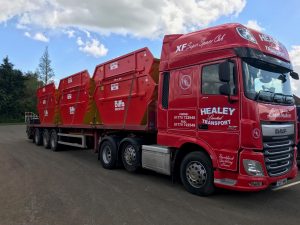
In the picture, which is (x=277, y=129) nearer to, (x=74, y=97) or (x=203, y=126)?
(x=203, y=126)

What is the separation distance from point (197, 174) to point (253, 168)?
48.9 inches

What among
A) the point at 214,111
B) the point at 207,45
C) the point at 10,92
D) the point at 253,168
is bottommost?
the point at 253,168

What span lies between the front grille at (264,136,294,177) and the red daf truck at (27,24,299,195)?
0.7 inches

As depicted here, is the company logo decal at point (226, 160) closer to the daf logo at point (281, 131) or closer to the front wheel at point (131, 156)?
the daf logo at point (281, 131)

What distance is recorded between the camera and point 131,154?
9023 millimetres

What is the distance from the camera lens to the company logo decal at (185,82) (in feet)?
23.1

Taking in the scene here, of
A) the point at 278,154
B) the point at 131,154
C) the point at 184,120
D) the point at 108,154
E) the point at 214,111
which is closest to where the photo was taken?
the point at 278,154

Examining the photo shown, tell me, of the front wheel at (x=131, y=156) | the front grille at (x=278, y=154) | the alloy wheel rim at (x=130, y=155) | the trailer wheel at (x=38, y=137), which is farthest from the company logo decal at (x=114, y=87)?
the trailer wheel at (x=38, y=137)

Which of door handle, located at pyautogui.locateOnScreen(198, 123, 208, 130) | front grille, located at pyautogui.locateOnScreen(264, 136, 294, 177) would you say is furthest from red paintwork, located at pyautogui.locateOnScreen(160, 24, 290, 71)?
front grille, located at pyautogui.locateOnScreen(264, 136, 294, 177)

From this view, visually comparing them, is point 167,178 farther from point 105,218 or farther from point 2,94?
point 2,94

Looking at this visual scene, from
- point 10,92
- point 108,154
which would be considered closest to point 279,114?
point 108,154

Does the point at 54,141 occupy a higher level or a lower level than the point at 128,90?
lower

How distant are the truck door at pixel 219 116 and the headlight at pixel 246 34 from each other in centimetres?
57

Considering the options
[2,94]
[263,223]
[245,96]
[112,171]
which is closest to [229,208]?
[263,223]
